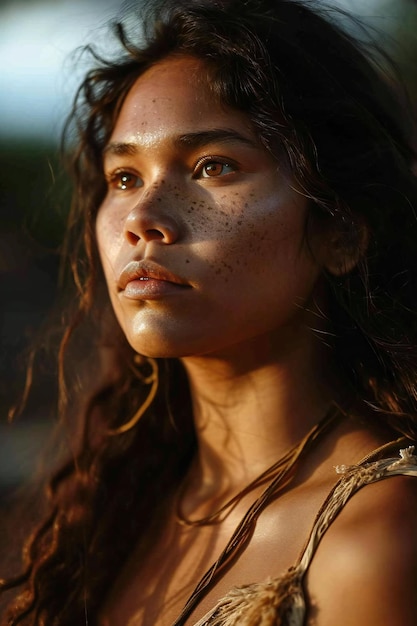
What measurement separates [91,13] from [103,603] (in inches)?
50.6

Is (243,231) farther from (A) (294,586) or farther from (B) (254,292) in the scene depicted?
(A) (294,586)

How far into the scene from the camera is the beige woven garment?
147 cm

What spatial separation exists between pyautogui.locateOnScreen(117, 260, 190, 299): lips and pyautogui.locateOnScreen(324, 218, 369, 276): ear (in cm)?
29

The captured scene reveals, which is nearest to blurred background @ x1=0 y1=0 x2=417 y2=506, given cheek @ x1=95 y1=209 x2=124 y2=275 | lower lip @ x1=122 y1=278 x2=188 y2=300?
cheek @ x1=95 y1=209 x2=124 y2=275

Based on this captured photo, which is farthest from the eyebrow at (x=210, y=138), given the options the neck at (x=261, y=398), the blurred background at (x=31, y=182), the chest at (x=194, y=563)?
the chest at (x=194, y=563)

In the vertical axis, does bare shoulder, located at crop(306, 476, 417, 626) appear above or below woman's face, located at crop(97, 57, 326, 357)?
below

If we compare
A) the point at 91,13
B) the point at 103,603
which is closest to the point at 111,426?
the point at 103,603

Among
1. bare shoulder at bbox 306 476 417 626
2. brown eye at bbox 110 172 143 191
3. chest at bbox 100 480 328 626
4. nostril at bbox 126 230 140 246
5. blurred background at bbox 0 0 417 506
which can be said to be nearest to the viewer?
bare shoulder at bbox 306 476 417 626

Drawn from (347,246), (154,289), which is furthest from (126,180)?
(347,246)

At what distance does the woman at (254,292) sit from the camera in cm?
170

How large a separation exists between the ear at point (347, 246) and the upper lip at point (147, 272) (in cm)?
29

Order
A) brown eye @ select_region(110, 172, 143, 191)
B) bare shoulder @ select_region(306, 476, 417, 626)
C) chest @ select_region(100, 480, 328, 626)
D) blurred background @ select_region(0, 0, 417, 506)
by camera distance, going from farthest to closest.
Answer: blurred background @ select_region(0, 0, 417, 506), brown eye @ select_region(110, 172, 143, 191), chest @ select_region(100, 480, 328, 626), bare shoulder @ select_region(306, 476, 417, 626)

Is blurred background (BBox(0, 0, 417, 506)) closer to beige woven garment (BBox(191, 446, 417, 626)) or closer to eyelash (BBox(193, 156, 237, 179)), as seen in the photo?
eyelash (BBox(193, 156, 237, 179))

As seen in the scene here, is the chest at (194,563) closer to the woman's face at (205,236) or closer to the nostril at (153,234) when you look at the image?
the woman's face at (205,236)
